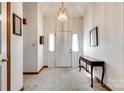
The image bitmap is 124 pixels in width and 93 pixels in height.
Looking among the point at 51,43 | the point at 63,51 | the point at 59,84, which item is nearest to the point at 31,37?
the point at 51,43

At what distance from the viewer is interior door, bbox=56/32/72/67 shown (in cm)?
823

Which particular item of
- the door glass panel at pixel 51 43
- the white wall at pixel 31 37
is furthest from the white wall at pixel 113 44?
the door glass panel at pixel 51 43

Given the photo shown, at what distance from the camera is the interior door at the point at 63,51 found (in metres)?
8.23

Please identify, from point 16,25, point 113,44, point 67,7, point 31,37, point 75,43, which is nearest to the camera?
point 16,25

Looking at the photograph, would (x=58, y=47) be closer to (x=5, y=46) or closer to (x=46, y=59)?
(x=46, y=59)

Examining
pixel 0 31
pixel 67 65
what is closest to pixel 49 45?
pixel 67 65

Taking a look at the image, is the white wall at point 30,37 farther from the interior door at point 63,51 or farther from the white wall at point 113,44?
the white wall at point 113,44

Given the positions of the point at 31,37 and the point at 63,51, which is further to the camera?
the point at 63,51

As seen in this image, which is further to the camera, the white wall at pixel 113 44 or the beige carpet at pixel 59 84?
the beige carpet at pixel 59 84

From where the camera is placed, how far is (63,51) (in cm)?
824

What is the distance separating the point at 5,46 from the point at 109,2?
107 inches

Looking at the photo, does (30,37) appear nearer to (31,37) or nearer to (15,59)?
(31,37)

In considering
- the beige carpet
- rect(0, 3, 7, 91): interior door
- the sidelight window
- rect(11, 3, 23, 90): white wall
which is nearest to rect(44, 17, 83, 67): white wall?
the sidelight window

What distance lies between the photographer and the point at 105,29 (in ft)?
13.5
